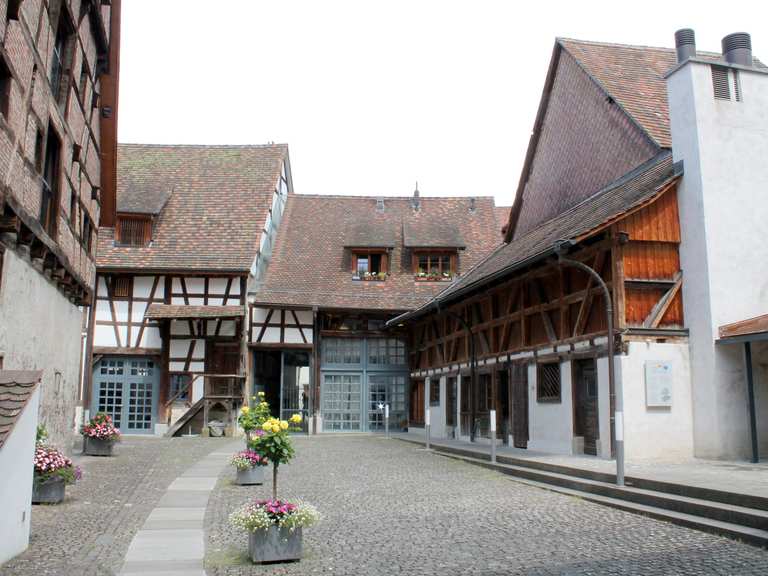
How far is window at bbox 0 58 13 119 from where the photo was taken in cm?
1047

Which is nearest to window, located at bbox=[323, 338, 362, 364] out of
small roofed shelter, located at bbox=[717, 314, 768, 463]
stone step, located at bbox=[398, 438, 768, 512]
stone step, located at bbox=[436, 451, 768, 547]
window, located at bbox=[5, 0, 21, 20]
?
stone step, located at bbox=[398, 438, 768, 512]

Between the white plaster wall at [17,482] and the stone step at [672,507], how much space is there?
22.9ft

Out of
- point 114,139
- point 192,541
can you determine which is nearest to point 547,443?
point 192,541

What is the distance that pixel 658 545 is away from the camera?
752 centimetres

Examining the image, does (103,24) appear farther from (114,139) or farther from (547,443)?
(547,443)

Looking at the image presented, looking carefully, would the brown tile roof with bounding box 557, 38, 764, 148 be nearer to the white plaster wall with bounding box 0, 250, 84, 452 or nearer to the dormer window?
the dormer window

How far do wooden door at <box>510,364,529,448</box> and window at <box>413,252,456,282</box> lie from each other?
11077 millimetres

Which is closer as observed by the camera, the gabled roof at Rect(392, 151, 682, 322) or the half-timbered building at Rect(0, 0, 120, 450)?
the half-timbered building at Rect(0, 0, 120, 450)

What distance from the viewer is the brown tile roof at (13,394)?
6.96 meters

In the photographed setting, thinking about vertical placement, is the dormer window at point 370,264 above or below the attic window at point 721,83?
below

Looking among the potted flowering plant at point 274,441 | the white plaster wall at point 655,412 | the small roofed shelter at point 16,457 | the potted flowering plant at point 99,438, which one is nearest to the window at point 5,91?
the small roofed shelter at point 16,457

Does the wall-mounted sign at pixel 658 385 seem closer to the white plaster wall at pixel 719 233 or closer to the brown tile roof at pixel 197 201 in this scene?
the white plaster wall at pixel 719 233

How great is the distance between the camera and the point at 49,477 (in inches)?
399

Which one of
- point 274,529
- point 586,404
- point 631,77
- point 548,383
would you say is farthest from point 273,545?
point 631,77
